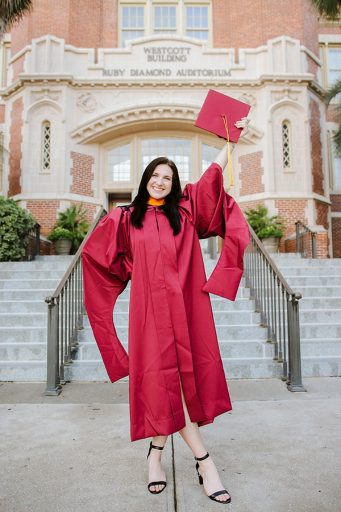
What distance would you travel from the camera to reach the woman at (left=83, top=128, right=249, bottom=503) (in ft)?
6.77

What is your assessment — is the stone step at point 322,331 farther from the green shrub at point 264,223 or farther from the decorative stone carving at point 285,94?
the decorative stone carving at point 285,94

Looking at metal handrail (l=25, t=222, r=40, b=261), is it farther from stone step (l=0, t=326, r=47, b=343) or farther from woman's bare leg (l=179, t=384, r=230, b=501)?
woman's bare leg (l=179, t=384, r=230, b=501)

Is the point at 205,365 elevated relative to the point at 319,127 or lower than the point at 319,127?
lower

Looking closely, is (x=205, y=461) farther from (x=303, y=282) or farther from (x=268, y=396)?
(x=303, y=282)

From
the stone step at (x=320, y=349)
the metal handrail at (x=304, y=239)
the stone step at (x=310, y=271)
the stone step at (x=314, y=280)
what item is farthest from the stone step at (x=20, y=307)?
the metal handrail at (x=304, y=239)

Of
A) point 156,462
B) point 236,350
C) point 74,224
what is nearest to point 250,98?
point 74,224

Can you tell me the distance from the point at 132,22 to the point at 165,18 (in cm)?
119

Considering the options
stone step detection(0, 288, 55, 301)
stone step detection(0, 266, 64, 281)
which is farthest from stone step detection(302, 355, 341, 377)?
stone step detection(0, 266, 64, 281)

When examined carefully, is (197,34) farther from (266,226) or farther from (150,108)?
(266,226)

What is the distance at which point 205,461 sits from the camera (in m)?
2.08

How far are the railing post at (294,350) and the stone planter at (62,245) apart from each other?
25.6 feet

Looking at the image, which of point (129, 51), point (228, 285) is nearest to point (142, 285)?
point (228, 285)

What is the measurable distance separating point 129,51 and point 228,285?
12.4 metres

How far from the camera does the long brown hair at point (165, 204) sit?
221 cm
